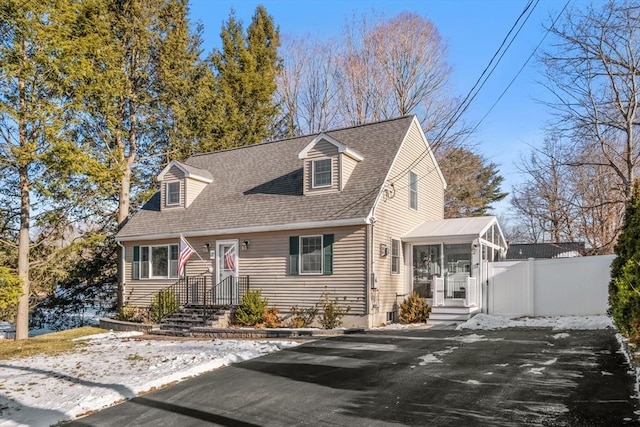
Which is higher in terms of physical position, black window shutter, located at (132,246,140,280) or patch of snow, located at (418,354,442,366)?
black window shutter, located at (132,246,140,280)

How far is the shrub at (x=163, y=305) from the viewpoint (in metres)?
17.0

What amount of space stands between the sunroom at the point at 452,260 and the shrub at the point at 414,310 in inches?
12.2

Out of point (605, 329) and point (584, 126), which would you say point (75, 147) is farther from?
point (584, 126)

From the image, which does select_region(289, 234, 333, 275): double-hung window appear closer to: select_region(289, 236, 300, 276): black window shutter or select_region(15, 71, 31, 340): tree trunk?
select_region(289, 236, 300, 276): black window shutter

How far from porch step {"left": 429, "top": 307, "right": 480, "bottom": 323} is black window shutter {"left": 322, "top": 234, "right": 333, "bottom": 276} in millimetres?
3357

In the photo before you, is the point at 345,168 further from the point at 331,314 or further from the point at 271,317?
the point at 271,317

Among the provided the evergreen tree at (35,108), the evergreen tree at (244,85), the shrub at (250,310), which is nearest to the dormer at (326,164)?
the shrub at (250,310)

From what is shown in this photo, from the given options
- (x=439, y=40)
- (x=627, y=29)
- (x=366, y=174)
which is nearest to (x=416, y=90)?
(x=439, y=40)

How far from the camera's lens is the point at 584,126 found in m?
19.2

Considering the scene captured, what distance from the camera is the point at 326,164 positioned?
52.2 ft

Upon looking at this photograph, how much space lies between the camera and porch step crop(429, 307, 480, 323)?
1433cm

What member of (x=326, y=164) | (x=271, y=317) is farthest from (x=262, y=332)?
(x=326, y=164)

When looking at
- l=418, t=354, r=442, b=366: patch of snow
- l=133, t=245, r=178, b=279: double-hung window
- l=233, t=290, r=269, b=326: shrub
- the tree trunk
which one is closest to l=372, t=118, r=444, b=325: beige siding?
l=233, t=290, r=269, b=326: shrub

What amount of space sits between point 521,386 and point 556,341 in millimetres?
3928
